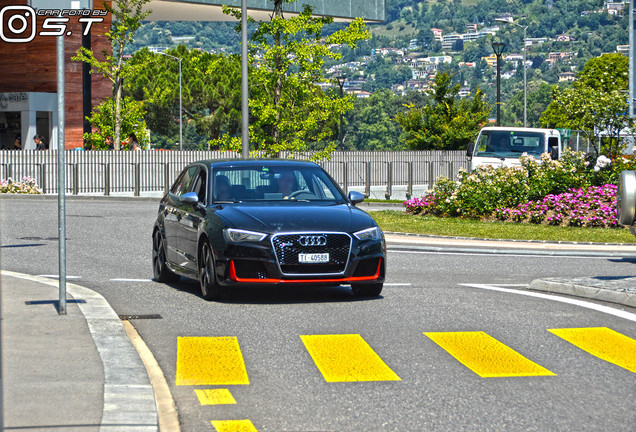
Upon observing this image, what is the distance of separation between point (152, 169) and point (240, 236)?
108 feet

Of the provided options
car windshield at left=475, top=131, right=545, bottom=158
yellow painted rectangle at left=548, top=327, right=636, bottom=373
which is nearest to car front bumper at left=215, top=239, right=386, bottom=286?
yellow painted rectangle at left=548, top=327, right=636, bottom=373

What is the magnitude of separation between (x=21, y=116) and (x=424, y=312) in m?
43.3

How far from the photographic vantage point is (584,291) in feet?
40.4

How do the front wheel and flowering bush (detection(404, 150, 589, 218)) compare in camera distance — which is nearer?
the front wheel

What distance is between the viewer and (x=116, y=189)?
42438mm

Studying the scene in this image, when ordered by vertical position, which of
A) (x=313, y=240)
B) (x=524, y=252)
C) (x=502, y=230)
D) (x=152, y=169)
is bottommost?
(x=524, y=252)

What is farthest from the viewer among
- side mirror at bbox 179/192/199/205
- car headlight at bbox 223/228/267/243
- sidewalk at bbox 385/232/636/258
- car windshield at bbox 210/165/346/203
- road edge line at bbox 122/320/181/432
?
sidewalk at bbox 385/232/636/258

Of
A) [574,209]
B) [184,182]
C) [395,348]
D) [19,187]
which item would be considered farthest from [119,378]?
[19,187]

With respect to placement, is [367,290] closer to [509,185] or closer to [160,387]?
[160,387]

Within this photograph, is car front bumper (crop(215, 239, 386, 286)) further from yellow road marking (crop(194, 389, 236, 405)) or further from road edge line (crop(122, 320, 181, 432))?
yellow road marking (crop(194, 389, 236, 405))

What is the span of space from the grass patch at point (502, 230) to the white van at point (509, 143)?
7.10m

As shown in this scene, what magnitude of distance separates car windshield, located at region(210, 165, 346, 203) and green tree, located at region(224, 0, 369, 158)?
1959cm

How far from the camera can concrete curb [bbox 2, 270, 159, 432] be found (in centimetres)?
581

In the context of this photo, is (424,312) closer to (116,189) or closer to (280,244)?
(280,244)
